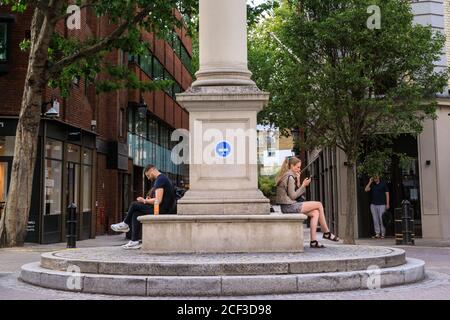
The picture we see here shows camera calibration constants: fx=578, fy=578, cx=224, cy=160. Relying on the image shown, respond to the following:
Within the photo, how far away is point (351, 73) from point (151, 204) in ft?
22.4

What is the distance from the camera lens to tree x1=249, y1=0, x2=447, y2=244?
15.6 meters

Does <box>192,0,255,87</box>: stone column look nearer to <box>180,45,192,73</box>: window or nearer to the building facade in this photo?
the building facade

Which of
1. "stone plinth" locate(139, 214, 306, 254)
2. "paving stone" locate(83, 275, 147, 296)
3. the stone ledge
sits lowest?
"paving stone" locate(83, 275, 147, 296)

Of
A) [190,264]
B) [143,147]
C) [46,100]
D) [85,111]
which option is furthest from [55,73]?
[143,147]

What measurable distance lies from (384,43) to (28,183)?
33.1 feet

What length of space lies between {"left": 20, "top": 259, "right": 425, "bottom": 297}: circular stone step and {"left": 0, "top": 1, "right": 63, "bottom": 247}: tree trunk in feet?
25.8

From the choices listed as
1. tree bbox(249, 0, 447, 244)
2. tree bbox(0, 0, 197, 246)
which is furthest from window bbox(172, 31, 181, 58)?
tree bbox(0, 0, 197, 246)

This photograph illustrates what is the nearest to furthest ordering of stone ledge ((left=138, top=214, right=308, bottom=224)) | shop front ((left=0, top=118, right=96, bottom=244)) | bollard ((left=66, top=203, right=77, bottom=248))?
stone ledge ((left=138, top=214, right=308, bottom=224)) → bollard ((left=66, top=203, right=77, bottom=248)) → shop front ((left=0, top=118, right=96, bottom=244))

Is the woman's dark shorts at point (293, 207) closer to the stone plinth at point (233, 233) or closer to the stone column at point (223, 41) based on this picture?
the stone plinth at point (233, 233)

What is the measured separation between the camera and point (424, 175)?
1966 centimetres

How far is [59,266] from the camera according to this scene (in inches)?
329

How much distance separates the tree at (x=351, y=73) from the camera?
1559cm

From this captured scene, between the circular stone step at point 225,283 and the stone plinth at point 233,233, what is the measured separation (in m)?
1.52
